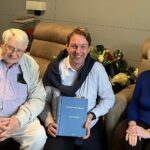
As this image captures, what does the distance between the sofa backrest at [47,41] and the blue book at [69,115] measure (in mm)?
1465

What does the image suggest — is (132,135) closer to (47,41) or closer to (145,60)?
(145,60)

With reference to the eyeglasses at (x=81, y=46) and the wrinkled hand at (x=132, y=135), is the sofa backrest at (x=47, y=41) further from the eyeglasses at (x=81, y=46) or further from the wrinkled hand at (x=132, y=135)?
the wrinkled hand at (x=132, y=135)

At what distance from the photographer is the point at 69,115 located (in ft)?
6.15

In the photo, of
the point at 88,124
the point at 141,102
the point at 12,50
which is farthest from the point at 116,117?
the point at 12,50

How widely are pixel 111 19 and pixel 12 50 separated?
1.76m

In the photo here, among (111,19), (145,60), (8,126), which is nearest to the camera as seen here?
(8,126)

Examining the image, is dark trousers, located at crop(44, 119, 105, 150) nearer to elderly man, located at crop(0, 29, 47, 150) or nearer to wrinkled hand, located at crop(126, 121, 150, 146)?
elderly man, located at crop(0, 29, 47, 150)

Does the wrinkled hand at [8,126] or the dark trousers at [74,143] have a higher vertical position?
the wrinkled hand at [8,126]

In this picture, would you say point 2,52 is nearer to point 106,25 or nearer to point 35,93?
point 35,93

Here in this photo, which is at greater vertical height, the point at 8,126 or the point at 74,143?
the point at 8,126

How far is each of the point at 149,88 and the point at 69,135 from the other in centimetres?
66

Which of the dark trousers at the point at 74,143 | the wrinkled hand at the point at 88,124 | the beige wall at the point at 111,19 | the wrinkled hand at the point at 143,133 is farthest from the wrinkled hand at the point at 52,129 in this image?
the beige wall at the point at 111,19

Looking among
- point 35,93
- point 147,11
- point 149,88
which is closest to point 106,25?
point 147,11

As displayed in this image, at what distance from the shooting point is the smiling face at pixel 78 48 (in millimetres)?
1934
